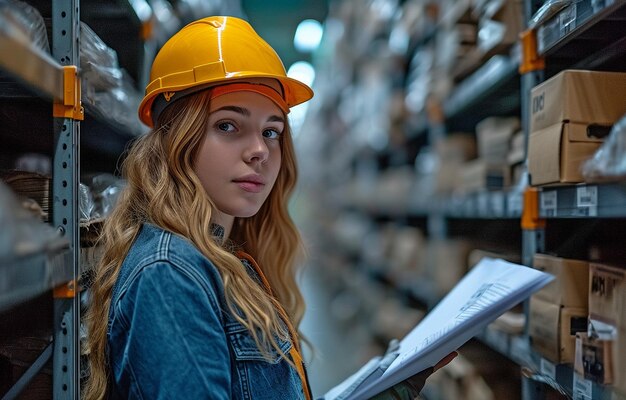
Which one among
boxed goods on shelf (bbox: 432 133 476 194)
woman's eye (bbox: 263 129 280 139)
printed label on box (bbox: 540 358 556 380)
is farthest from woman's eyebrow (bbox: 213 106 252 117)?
boxed goods on shelf (bbox: 432 133 476 194)

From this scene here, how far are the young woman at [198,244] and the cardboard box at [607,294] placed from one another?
Result: 17.0 inches

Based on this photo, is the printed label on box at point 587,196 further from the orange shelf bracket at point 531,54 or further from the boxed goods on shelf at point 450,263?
the boxed goods on shelf at point 450,263

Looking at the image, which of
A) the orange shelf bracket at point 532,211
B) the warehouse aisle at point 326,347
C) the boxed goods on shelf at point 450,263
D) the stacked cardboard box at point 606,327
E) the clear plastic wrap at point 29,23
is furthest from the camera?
the warehouse aisle at point 326,347

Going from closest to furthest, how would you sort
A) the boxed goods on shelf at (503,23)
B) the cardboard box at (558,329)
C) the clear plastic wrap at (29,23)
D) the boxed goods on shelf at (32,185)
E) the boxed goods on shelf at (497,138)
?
the clear plastic wrap at (29,23), the boxed goods on shelf at (32,185), the cardboard box at (558,329), the boxed goods on shelf at (503,23), the boxed goods on shelf at (497,138)

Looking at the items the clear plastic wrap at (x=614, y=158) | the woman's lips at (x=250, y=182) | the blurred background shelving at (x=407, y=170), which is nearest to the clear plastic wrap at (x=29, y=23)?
the blurred background shelving at (x=407, y=170)

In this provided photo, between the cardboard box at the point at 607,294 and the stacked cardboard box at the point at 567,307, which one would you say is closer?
the cardboard box at the point at 607,294

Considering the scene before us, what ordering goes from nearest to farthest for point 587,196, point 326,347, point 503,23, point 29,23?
1. point 29,23
2. point 587,196
3. point 503,23
4. point 326,347

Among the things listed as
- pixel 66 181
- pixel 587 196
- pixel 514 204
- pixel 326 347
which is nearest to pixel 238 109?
pixel 66 181

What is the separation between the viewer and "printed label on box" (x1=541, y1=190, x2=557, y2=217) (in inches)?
62.4

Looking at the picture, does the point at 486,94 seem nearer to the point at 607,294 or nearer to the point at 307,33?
the point at 607,294

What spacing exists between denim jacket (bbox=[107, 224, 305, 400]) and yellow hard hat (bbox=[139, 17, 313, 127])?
33cm

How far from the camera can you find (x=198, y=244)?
117 cm

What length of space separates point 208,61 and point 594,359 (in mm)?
1072

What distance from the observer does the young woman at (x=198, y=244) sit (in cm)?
102
